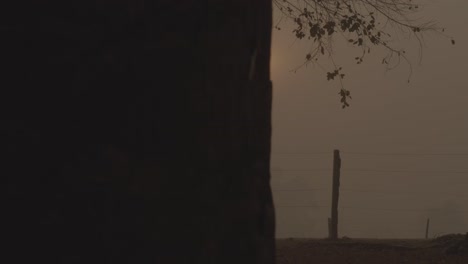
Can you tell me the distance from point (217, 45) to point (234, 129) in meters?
0.20

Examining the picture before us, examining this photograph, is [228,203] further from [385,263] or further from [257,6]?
[385,263]

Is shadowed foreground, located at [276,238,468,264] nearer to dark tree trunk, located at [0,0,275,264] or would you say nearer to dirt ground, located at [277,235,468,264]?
dirt ground, located at [277,235,468,264]

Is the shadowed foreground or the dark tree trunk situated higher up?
the dark tree trunk

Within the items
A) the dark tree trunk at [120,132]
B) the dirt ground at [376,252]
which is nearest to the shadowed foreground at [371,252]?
the dirt ground at [376,252]

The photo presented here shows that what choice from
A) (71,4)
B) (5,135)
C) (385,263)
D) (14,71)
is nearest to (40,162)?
(5,135)

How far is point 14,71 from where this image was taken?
1.23 m

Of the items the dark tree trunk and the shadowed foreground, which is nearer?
the dark tree trunk

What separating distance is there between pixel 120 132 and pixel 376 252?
7844mm

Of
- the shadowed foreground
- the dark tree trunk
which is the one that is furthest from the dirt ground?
the dark tree trunk

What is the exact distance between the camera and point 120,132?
127 cm

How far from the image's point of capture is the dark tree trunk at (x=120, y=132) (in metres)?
1.23

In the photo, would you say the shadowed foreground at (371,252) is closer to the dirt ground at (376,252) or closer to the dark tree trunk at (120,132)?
the dirt ground at (376,252)

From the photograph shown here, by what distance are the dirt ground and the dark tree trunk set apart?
21.4 feet

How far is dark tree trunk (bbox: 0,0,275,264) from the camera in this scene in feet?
4.02
